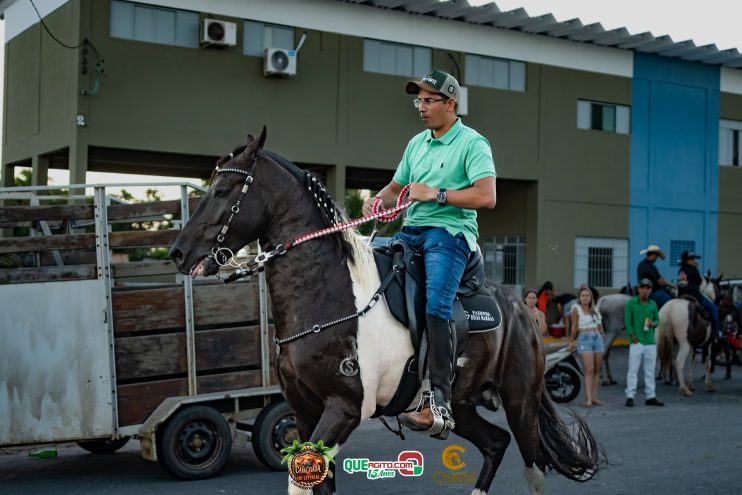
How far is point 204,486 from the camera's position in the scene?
8508 mm

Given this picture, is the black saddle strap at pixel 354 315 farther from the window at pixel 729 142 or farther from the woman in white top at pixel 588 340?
the window at pixel 729 142

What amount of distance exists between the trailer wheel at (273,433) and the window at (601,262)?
20.8 meters

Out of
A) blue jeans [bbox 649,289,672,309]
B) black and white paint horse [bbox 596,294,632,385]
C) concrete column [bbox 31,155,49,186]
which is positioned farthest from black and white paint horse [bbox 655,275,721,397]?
concrete column [bbox 31,155,49,186]

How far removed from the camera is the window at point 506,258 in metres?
29.0

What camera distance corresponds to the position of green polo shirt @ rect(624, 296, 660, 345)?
1547 cm

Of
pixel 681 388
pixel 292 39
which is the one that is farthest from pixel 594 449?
pixel 292 39

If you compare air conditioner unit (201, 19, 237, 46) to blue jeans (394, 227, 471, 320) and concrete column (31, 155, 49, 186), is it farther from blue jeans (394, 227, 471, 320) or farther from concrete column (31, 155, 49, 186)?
blue jeans (394, 227, 471, 320)

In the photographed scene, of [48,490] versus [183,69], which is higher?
[183,69]

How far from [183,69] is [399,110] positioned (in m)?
6.39

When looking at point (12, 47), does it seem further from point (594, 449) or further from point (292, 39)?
point (594, 449)

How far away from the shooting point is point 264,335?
9.03 m

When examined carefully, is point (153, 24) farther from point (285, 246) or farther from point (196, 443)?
point (285, 246)

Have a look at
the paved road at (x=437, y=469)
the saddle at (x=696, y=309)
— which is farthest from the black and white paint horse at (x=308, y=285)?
the saddle at (x=696, y=309)

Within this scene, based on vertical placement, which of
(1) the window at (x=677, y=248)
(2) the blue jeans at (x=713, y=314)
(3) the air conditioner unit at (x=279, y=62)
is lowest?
(2) the blue jeans at (x=713, y=314)
